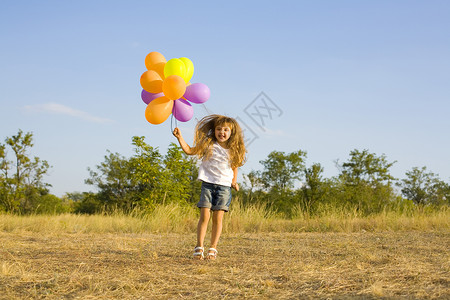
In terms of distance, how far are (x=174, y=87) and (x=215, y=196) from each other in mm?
1470

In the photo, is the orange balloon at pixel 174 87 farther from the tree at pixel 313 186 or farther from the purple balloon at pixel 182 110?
the tree at pixel 313 186

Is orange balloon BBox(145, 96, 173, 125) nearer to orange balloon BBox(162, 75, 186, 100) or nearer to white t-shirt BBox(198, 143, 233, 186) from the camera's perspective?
orange balloon BBox(162, 75, 186, 100)

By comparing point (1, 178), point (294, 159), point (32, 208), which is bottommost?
point (32, 208)

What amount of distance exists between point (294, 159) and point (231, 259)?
95.7ft

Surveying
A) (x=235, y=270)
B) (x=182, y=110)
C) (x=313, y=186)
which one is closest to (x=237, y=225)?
(x=182, y=110)

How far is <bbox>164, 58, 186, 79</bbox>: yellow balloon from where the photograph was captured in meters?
5.22

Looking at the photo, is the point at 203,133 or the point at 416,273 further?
the point at 203,133

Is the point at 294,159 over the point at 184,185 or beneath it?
over

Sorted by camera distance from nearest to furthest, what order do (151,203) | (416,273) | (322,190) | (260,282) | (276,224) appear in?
(260,282) → (416,273) → (276,224) → (151,203) → (322,190)

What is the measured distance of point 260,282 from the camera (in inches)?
118

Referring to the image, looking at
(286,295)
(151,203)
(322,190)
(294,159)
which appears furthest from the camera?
(294,159)

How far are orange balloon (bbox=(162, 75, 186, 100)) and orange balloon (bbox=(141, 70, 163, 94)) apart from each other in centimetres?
20

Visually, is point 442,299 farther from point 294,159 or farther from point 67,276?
point 294,159

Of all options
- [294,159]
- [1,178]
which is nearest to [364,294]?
[1,178]
